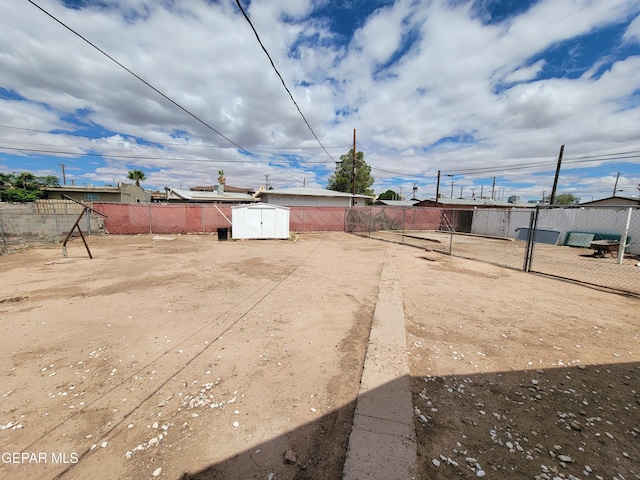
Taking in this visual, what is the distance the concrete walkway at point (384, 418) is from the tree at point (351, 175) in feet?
112

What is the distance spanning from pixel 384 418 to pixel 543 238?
20.8 m

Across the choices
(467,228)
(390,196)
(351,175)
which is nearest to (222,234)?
(467,228)

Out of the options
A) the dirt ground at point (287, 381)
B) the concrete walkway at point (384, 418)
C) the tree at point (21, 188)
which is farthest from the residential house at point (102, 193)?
the concrete walkway at point (384, 418)

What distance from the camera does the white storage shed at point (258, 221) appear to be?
15.2 m

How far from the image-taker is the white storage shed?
1521 centimetres

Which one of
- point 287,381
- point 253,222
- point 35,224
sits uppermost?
point 253,222

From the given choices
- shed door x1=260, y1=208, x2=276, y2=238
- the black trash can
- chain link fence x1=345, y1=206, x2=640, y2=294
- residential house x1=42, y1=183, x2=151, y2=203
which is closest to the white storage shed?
shed door x1=260, y1=208, x2=276, y2=238

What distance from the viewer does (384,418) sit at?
2318 millimetres

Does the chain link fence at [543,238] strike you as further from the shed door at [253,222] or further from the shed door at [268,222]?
the shed door at [253,222]

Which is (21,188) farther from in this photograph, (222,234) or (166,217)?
(222,234)

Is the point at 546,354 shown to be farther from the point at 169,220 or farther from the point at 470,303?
the point at 169,220

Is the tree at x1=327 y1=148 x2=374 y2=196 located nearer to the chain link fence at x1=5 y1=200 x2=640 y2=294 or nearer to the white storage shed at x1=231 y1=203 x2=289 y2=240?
A: the chain link fence at x1=5 y1=200 x2=640 y2=294

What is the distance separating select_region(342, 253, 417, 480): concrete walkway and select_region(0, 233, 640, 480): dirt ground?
0.11 metres

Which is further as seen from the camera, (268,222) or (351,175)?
(351,175)
